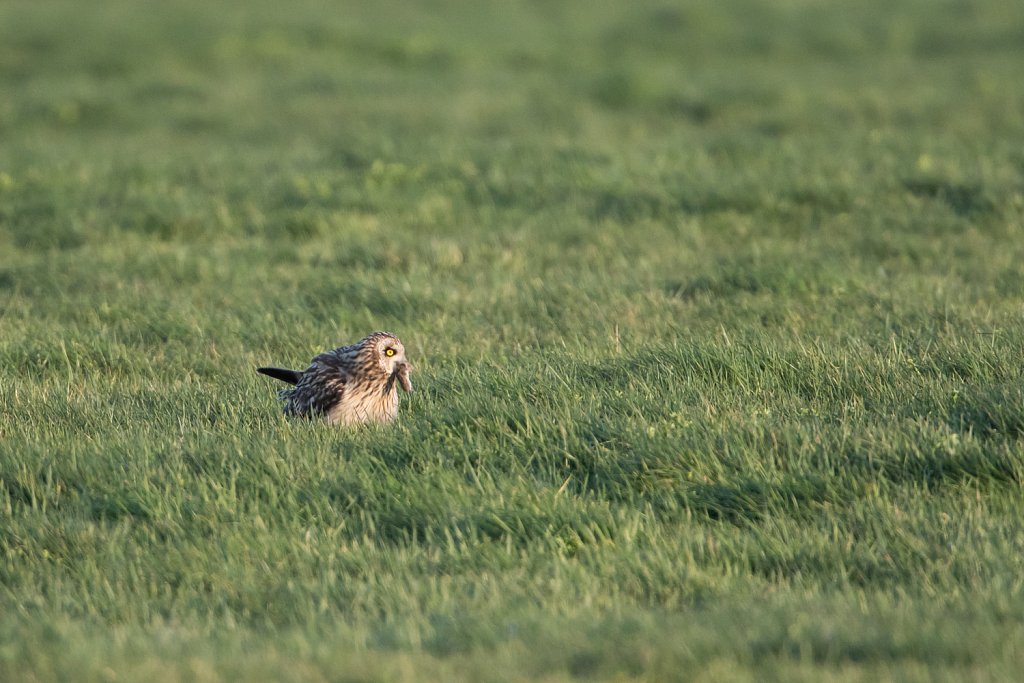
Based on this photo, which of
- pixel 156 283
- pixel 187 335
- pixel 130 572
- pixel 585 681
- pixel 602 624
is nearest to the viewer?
pixel 585 681

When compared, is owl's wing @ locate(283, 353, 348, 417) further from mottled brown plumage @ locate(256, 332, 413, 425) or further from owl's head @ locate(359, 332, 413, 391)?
owl's head @ locate(359, 332, 413, 391)

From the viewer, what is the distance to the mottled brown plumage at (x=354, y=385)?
6195 mm

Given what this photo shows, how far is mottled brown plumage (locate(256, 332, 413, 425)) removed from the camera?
620 cm

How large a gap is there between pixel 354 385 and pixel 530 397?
87 cm

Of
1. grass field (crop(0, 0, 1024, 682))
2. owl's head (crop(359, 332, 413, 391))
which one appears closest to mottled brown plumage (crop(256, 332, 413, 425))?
owl's head (crop(359, 332, 413, 391))

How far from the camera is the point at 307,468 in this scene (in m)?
5.36

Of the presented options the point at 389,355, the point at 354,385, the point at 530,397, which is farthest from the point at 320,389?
the point at 530,397

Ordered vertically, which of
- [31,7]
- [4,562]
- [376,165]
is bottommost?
Result: [4,562]

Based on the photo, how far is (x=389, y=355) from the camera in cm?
635

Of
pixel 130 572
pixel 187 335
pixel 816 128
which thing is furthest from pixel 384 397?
pixel 816 128

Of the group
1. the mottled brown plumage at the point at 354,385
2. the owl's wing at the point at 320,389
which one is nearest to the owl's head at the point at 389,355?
the mottled brown plumage at the point at 354,385

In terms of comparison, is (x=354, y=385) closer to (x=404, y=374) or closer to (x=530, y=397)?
(x=404, y=374)

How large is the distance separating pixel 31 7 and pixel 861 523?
28364 mm

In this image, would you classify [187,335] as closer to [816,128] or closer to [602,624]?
[602,624]
